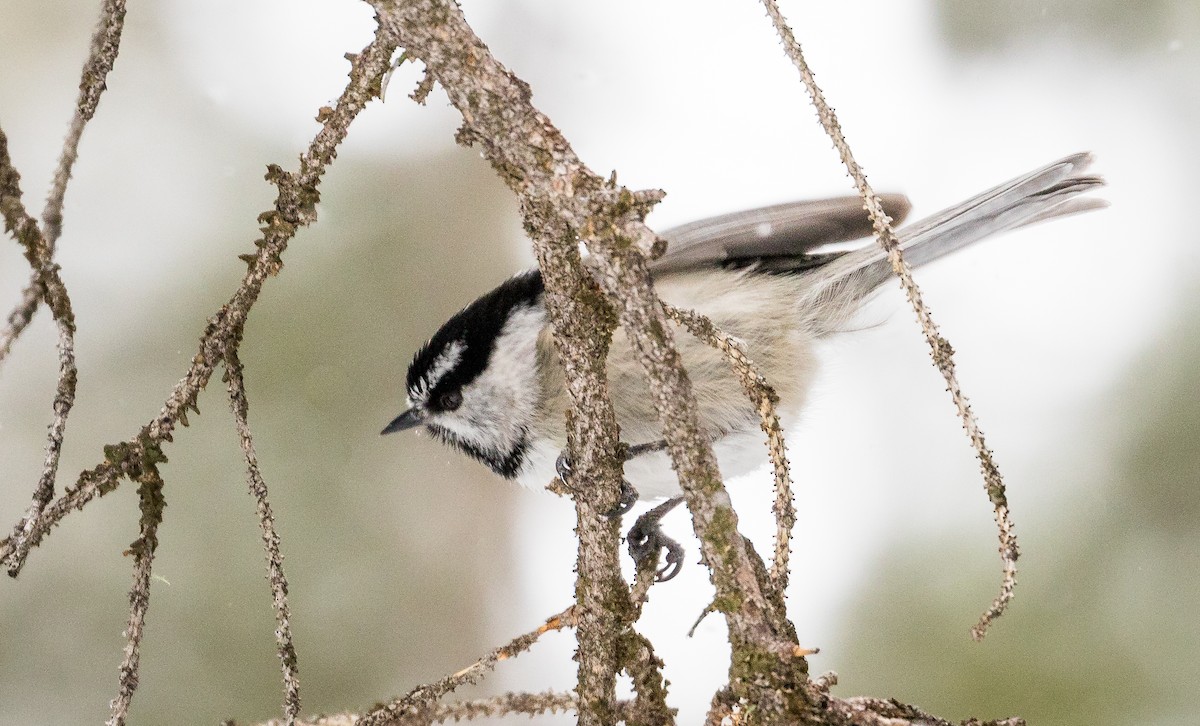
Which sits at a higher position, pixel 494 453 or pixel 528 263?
pixel 528 263

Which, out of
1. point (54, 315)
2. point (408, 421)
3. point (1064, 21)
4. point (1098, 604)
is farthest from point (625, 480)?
point (1064, 21)

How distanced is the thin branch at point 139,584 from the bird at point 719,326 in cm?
104

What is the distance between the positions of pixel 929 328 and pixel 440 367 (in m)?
1.45

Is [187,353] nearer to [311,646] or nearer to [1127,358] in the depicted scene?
[311,646]

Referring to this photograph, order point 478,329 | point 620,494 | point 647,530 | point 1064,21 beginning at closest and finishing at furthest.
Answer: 1. point 620,494
2. point 647,530
3. point 478,329
4. point 1064,21

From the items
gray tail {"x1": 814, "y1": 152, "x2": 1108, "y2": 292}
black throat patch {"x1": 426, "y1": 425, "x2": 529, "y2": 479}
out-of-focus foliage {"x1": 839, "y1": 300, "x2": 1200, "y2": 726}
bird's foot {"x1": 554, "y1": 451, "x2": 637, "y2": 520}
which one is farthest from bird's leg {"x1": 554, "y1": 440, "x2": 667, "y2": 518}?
out-of-focus foliage {"x1": 839, "y1": 300, "x2": 1200, "y2": 726}

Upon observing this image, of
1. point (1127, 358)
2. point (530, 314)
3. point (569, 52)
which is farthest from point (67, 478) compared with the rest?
point (1127, 358)

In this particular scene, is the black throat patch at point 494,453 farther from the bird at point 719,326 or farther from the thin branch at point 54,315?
the thin branch at point 54,315

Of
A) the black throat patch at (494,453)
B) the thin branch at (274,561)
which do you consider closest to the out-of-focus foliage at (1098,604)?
the black throat patch at (494,453)

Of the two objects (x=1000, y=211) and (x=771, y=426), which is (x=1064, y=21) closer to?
(x=1000, y=211)

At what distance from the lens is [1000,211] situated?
6.31ft

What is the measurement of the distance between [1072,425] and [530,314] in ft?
5.15

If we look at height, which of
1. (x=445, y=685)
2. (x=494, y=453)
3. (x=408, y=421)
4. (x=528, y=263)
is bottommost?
(x=445, y=685)

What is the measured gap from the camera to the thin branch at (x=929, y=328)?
2.43ft
